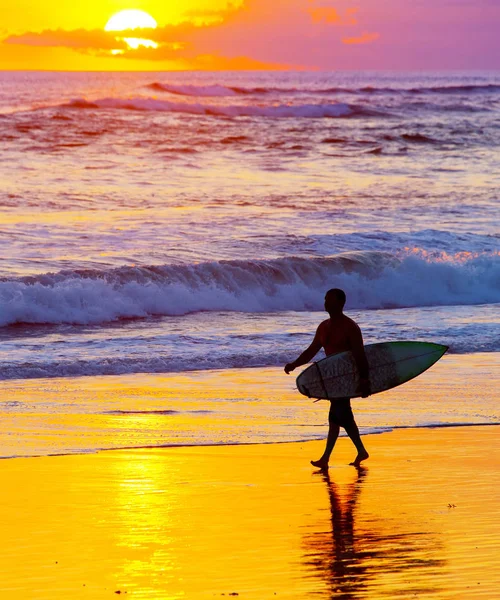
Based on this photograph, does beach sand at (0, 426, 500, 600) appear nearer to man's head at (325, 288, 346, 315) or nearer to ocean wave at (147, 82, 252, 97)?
man's head at (325, 288, 346, 315)

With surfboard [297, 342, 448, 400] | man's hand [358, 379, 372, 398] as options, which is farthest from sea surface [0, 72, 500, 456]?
man's hand [358, 379, 372, 398]

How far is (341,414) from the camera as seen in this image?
24.9 ft

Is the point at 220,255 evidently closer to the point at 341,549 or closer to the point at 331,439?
the point at 331,439

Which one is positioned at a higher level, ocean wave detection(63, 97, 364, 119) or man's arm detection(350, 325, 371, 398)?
ocean wave detection(63, 97, 364, 119)

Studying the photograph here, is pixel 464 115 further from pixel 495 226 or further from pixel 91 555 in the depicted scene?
pixel 91 555

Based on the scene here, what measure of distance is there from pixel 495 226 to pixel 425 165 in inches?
453

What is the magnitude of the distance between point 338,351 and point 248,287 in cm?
1086

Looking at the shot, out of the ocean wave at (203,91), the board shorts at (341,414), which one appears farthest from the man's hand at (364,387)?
the ocean wave at (203,91)

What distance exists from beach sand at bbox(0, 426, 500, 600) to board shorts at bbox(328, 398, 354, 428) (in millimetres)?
314

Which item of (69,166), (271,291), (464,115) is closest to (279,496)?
(271,291)

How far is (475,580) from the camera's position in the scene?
500cm

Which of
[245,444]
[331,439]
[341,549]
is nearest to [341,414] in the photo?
[331,439]

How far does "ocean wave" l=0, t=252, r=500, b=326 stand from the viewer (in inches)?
640

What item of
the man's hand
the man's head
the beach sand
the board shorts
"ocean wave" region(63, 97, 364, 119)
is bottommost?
the beach sand
